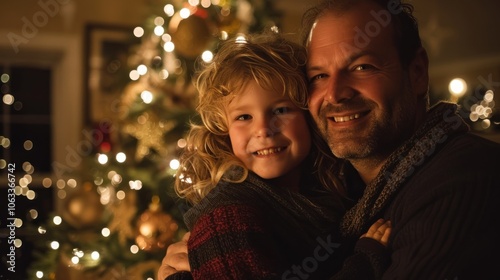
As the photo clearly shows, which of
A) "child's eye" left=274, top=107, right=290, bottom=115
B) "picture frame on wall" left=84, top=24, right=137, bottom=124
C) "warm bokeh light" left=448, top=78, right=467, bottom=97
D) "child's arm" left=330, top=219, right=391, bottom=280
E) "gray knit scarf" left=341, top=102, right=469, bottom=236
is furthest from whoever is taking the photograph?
"picture frame on wall" left=84, top=24, right=137, bottom=124

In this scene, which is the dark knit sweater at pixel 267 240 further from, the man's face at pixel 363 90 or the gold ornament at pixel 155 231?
the gold ornament at pixel 155 231

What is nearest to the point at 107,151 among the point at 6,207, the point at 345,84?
the point at 6,207

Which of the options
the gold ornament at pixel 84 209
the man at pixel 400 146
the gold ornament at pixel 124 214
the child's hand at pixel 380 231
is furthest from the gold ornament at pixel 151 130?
the child's hand at pixel 380 231

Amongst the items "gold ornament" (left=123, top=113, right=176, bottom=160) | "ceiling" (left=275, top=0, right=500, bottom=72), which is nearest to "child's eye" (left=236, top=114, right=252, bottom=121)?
"gold ornament" (left=123, top=113, right=176, bottom=160)

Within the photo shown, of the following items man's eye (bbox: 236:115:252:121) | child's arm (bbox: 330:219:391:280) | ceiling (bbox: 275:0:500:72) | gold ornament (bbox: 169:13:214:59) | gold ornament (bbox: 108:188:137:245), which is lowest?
child's arm (bbox: 330:219:391:280)

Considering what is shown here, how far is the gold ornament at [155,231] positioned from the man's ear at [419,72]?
75.0 inches

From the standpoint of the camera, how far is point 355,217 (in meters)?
1.48

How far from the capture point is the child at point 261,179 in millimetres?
1340

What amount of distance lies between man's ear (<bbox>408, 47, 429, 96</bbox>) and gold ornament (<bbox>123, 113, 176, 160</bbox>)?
1987 millimetres

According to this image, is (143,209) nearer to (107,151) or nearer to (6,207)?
(107,151)

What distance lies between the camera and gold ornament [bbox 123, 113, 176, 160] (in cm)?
347

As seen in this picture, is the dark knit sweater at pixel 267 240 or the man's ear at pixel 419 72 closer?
the dark knit sweater at pixel 267 240

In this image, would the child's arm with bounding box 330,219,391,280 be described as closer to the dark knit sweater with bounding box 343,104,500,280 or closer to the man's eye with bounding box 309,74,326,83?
the dark knit sweater with bounding box 343,104,500,280

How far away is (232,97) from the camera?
1.68 metres
